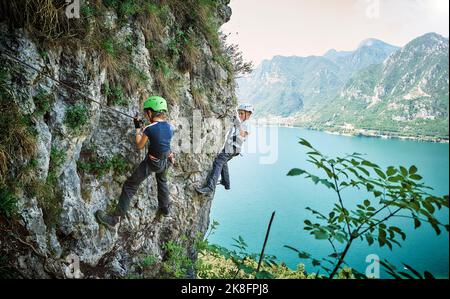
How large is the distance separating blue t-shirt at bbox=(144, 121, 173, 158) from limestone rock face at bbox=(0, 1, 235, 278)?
39.8 inches

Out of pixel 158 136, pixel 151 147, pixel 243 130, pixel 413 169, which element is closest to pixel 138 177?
pixel 151 147

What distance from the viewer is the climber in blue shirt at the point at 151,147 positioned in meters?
4.76

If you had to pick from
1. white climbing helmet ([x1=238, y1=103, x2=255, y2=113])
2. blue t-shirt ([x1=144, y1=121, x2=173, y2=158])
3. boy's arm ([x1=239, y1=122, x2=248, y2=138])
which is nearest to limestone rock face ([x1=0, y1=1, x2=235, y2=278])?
blue t-shirt ([x1=144, y1=121, x2=173, y2=158])

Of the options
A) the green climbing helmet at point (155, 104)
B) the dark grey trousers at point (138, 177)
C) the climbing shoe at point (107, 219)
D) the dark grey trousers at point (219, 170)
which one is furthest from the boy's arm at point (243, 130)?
the climbing shoe at point (107, 219)

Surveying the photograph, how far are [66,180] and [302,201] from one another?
42.9 metres

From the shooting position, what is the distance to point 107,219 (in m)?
5.58

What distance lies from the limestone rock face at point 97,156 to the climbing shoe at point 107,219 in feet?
0.42

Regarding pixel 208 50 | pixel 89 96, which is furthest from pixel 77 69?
pixel 208 50

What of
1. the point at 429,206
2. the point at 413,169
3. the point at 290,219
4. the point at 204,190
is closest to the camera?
the point at 429,206

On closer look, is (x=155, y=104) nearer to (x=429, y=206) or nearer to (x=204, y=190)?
(x=204, y=190)

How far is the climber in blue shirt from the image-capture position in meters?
4.76

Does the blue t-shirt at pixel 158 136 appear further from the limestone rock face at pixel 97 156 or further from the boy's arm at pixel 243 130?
the boy's arm at pixel 243 130

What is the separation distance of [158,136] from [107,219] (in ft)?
6.82

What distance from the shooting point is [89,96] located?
5035 millimetres
